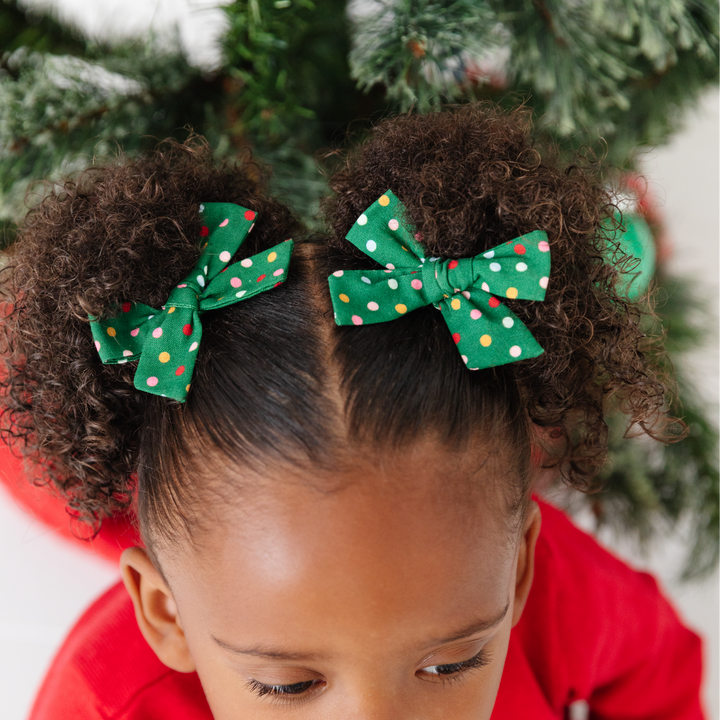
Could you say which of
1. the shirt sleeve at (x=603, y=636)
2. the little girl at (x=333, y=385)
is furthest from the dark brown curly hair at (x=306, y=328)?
the shirt sleeve at (x=603, y=636)

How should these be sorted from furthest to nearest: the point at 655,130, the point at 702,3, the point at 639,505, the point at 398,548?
the point at 639,505 → the point at 655,130 → the point at 702,3 → the point at 398,548

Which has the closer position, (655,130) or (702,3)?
(702,3)

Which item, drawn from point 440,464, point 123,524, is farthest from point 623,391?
point 123,524

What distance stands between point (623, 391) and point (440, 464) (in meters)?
0.19

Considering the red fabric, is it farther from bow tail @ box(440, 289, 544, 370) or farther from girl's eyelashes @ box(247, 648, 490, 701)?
bow tail @ box(440, 289, 544, 370)

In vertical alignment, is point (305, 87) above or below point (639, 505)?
above

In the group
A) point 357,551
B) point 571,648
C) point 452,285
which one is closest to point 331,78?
point 452,285

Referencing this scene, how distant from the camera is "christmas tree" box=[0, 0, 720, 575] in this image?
53 centimetres

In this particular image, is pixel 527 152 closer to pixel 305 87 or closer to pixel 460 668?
pixel 305 87

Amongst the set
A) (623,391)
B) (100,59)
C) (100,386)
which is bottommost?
(623,391)

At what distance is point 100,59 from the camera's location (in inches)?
22.8

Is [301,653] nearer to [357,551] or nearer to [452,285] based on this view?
[357,551]

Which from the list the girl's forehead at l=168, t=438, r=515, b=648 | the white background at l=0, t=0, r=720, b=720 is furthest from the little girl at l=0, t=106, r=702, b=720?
the white background at l=0, t=0, r=720, b=720

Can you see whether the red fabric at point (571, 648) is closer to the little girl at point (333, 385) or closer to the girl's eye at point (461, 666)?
the little girl at point (333, 385)
